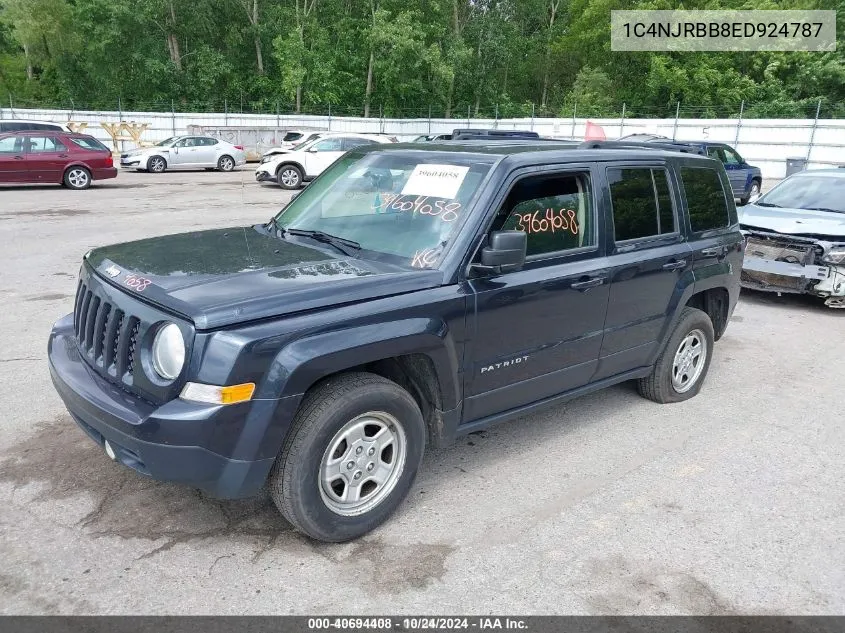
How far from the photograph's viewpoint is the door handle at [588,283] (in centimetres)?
402

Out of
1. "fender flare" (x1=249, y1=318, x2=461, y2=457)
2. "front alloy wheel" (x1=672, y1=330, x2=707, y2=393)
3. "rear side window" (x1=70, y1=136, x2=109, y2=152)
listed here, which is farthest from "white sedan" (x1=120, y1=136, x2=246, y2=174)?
"fender flare" (x1=249, y1=318, x2=461, y2=457)

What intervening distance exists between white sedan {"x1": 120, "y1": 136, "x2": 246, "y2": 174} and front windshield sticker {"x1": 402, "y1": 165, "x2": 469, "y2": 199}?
2303cm

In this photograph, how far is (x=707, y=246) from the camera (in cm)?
504

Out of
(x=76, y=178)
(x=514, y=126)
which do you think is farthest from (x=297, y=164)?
(x=514, y=126)

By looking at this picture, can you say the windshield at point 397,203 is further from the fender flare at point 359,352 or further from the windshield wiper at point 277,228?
the fender flare at point 359,352

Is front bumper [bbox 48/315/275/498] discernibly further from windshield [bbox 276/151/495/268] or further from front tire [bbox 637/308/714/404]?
front tire [bbox 637/308/714/404]

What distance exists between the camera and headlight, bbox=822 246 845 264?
7.82 meters

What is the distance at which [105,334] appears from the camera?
127 inches

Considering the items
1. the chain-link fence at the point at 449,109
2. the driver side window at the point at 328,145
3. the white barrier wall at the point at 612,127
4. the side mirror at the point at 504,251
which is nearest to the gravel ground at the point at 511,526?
the side mirror at the point at 504,251

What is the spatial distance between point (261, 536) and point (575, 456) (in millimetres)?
1995

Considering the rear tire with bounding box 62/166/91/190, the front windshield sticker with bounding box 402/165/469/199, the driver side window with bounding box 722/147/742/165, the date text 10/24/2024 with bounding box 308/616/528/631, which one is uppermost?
the driver side window with bounding box 722/147/742/165

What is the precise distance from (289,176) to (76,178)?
5744 mm

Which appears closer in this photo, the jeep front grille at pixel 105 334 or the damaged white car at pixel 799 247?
the jeep front grille at pixel 105 334

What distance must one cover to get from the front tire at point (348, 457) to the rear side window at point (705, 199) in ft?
9.22
